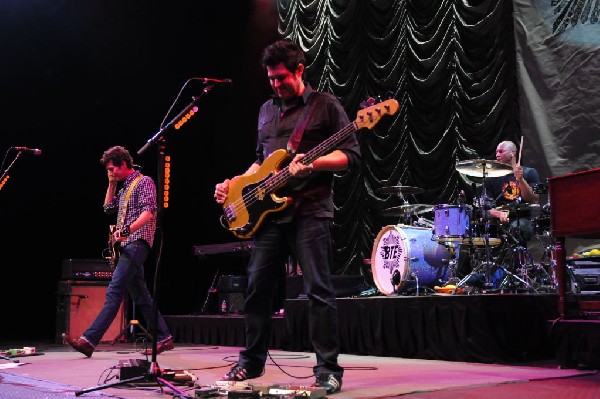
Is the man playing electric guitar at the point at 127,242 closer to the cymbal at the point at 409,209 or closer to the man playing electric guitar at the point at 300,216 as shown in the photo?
the man playing electric guitar at the point at 300,216

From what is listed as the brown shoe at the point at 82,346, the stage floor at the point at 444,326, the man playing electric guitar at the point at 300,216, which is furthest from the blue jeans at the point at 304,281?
the brown shoe at the point at 82,346

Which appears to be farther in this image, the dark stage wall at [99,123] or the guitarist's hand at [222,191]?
the dark stage wall at [99,123]

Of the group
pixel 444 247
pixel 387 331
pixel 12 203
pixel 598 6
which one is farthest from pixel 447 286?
pixel 12 203

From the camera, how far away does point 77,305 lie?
8.88m

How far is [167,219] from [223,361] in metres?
5.07

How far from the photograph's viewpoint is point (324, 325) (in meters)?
3.62

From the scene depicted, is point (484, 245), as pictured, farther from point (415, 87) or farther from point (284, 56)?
point (284, 56)

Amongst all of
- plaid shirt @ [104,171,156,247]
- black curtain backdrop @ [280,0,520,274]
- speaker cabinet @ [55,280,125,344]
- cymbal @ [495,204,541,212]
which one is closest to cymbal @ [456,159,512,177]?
cymbal @ [495,204,541,212]

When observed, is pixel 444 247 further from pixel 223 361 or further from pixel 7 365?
pixel 7 365

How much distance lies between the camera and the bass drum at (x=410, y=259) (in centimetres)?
758

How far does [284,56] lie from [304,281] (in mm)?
1266

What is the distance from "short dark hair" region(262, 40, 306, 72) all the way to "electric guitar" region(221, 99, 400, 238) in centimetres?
48

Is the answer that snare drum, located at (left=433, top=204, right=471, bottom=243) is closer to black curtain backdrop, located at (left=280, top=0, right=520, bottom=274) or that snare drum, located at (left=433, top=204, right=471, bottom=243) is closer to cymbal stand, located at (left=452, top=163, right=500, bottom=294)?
cymbal stand, located at (left=452, top=163, right=500, bottom=294)

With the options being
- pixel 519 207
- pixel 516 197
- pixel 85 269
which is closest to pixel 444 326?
pixel 519 207
